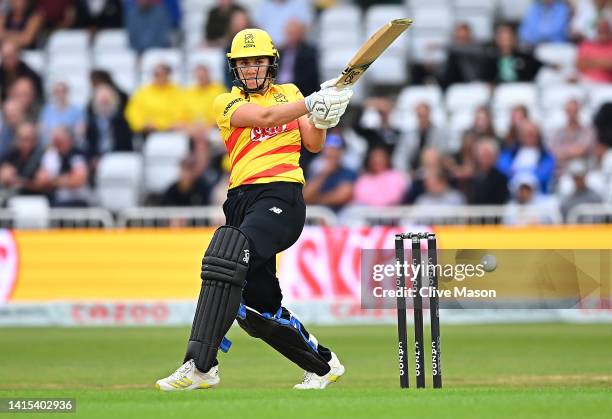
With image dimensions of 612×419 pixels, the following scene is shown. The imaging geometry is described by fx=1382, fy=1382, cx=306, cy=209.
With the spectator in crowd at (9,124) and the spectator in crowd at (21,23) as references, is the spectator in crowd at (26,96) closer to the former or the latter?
the spectator in crowd at (9,124)

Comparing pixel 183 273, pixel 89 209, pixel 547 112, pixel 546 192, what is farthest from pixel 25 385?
pixel 547 112

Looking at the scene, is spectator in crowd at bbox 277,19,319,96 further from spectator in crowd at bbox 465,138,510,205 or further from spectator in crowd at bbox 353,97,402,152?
spectator in crowd at bbox 465,138,510,205

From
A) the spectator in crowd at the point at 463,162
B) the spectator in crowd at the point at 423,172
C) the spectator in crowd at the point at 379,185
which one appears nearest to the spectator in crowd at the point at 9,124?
the spectator in crowd at the point at 379,185

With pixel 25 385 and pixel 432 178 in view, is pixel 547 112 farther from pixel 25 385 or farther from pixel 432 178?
pixel 25 385

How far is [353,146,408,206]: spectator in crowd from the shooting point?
16750 mm

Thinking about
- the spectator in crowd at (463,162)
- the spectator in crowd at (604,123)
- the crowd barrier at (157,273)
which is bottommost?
the crowd barrier at (157,273)

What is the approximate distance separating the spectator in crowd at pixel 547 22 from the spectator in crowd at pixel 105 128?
5595mm

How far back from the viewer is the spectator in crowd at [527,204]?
51.4ft

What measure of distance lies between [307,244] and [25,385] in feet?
21.1

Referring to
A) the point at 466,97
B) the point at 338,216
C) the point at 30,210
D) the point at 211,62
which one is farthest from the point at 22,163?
the point at 466,97

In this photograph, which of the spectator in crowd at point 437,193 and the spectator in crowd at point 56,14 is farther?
the spectator in crowd at point 56,14

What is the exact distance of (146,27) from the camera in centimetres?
1956

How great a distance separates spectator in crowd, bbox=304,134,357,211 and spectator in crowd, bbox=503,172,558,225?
76.4 inches

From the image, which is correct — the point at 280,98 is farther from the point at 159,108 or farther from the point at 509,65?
the point at 509,65
